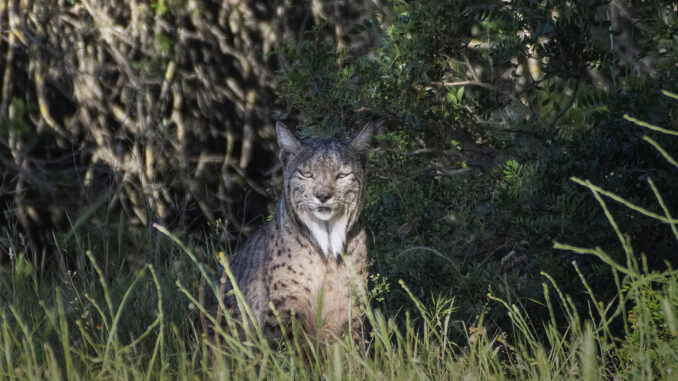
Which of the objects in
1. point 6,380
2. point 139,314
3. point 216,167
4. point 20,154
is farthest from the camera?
point 216,167

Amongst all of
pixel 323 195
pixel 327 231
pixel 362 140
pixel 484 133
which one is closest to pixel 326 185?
pixel 323 195

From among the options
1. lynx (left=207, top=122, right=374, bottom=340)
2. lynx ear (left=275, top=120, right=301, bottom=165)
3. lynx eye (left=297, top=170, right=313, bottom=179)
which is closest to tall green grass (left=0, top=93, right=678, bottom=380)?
lynx (left=207, top=122, right=374, bottom=340)

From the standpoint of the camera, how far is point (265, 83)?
692 centimetres

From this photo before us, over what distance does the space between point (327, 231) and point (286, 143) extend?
0.56 m

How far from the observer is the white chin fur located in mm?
4145

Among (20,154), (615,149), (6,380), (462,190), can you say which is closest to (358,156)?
(462,190)

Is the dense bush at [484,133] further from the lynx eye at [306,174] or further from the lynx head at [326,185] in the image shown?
the lynx eye at [306,174]

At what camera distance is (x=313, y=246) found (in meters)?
4.15

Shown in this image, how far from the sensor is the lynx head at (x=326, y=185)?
4.16 metres

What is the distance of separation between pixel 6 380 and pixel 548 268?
234 cm

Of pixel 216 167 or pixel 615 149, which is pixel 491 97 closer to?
pixel 615 149

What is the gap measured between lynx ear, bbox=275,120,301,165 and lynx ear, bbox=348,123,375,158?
0.90 feet

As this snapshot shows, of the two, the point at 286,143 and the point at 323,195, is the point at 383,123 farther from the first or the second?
the point at 323,195

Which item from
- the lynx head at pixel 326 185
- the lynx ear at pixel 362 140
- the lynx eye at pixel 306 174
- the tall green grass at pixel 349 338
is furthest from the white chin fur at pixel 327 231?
the lynx ear at pixel 362 140
